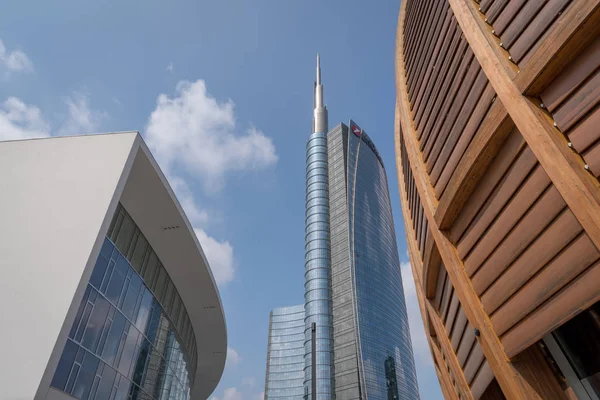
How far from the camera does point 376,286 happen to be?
111375 millimetres

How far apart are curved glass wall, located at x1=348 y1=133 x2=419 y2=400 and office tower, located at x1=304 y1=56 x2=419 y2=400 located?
0.76 ft

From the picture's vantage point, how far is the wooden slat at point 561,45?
2809 mm

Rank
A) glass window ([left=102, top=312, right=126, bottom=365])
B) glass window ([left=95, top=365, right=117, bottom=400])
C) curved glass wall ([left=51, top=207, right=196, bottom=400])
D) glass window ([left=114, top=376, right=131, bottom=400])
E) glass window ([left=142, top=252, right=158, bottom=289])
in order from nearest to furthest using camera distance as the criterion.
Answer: curved glass wall ([left=51, top=207, right=196, bottom=400])
glass window ([left=95, top=365, right=117, bottom=400])
glass window ([left=102, top=312, right=126, bottom=365])
glass window ([left=114, top=376, right=131, bottom=400])
glass window ([left=142, top=252, right=158, bottom=289])

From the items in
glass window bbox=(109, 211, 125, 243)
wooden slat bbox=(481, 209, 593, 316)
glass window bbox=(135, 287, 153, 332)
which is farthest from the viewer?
glass window bbox=(135, 287, 153, 332)

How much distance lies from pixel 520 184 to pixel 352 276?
106263 mm

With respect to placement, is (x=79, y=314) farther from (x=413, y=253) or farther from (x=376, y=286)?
(x=376, y=286)

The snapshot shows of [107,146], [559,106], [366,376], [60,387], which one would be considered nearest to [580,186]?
[559,106]

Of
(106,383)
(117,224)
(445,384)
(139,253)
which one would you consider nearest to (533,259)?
(445,384)

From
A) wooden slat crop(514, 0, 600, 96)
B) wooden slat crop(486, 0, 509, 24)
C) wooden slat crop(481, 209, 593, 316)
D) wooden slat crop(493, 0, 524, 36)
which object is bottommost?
wooden slat crop(481, 209, 593, 316)

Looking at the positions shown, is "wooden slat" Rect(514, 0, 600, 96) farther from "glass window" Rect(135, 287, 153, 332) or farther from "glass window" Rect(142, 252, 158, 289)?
"glass window" Rect(142, 252, 158, 289)

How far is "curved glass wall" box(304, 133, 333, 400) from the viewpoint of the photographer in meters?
101

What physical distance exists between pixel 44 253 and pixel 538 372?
15.3m

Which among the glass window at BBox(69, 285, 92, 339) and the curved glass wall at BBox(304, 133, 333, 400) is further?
the curved glass wall at BBox(304, 133, 333, 400)

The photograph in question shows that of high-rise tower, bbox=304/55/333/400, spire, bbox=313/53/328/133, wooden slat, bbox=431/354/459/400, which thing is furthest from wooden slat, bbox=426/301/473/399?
spire, bbox=313/53/328/133
